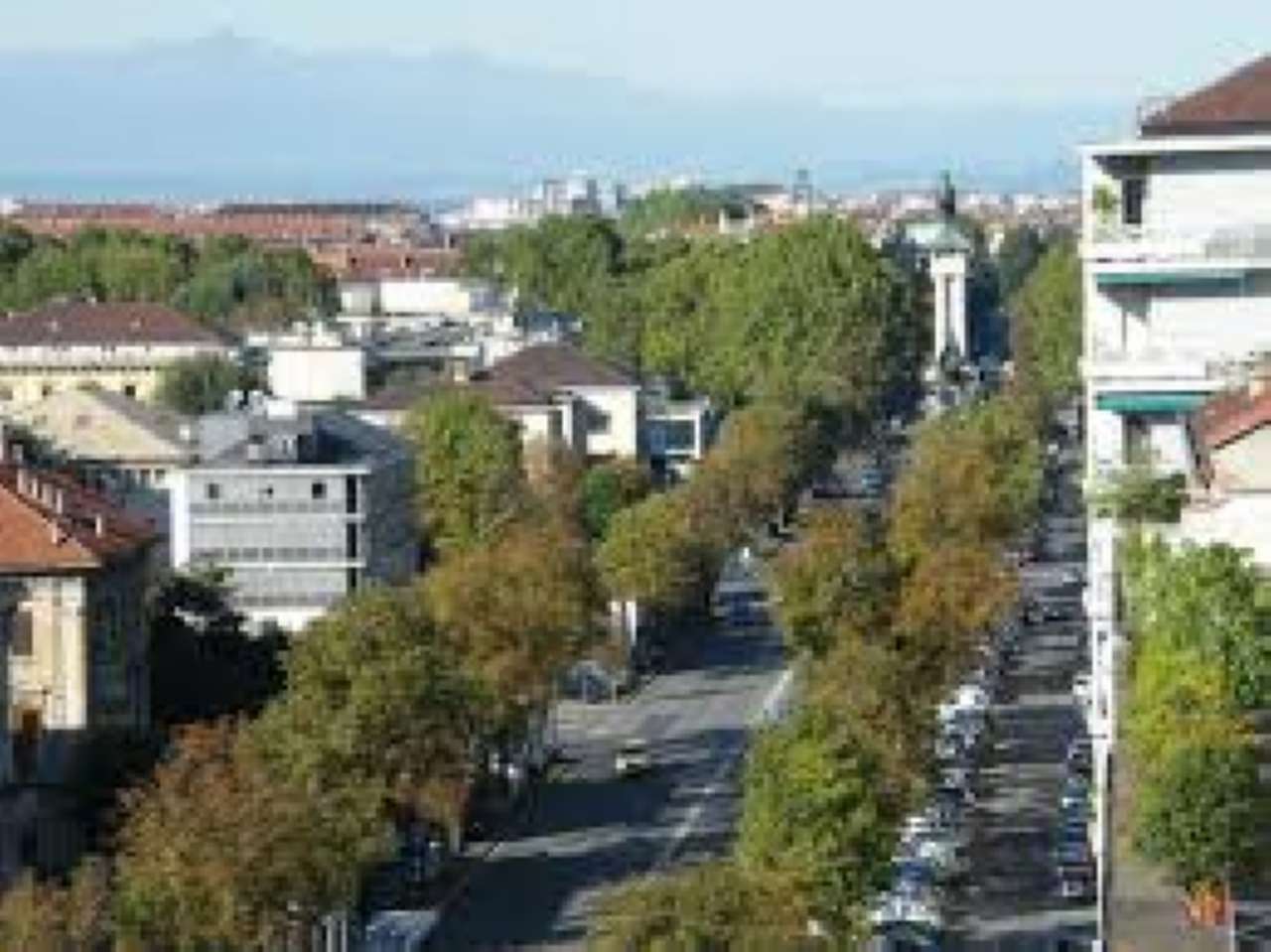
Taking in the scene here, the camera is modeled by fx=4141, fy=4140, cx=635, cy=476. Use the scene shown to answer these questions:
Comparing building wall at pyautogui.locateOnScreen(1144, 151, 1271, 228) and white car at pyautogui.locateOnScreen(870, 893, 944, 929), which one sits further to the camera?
white car at pyautogui.locateOnScreen(870, 893, 944, 929)

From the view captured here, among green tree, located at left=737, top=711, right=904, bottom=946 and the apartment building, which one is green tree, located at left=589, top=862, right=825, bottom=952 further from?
the apartment building

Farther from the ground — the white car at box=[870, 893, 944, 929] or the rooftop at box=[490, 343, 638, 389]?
the rooftop at box=[490, 343, 638, 389]

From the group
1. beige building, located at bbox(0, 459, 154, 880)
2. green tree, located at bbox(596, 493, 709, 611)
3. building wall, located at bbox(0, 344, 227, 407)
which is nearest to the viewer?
beige building, located at bbox(0, 459, 154, 880)

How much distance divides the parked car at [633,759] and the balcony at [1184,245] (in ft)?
84.6

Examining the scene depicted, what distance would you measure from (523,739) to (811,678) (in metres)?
5.88

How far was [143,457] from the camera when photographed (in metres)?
75.9

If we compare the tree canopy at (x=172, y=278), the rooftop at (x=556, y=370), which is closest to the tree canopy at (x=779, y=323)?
the rooftop at (x=556, y=370)

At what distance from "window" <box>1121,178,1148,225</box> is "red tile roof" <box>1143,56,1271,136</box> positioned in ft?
1.65

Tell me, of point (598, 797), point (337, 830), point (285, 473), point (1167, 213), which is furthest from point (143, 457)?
point (1167, 213)

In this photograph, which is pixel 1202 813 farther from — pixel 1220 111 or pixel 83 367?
pixel 83 367

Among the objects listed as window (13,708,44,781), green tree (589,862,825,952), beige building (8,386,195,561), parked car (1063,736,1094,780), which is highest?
beige building (8,386,195,561)

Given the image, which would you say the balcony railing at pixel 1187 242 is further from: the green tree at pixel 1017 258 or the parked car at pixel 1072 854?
the green tree at pixel 1017 258

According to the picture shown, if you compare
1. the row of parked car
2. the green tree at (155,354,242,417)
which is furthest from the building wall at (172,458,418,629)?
the green tree at (155,354,242,417)

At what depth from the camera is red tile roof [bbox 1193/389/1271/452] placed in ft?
93.3
